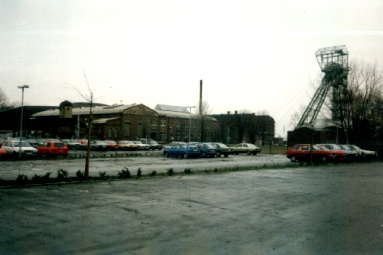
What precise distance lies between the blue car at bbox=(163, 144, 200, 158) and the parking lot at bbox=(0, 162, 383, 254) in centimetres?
2480

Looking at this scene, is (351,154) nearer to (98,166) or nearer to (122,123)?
(98,166)

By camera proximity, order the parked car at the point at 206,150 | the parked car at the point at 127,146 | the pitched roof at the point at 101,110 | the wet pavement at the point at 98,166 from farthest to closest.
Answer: the pitched roof at the point at 101,110, the parked car at the point at 127,146, the parked car at the point at 206,150, the wet pavement at the point at 98,166

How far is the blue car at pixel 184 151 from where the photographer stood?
135 ft

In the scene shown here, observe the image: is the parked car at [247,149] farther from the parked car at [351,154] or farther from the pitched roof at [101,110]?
the pitched roof at [101,110]

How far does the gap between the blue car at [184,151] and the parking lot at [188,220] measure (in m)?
24.8

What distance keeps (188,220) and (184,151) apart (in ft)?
104

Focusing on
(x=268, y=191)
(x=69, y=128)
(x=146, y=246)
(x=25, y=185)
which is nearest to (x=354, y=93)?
(x=268, y=191)

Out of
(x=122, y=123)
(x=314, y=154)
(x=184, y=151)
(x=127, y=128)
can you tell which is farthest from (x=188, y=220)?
(x=127, y=128)

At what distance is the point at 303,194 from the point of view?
48.3ft

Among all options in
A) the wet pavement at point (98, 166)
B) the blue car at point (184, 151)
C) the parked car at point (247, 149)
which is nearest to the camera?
the wet pavement at point (98, 166)

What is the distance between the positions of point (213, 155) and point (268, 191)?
2674 centimetres

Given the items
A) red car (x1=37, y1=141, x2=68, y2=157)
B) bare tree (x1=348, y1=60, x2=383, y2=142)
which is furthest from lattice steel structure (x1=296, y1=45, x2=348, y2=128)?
red car (x1=37, y1=141, x2=68, y2=157)

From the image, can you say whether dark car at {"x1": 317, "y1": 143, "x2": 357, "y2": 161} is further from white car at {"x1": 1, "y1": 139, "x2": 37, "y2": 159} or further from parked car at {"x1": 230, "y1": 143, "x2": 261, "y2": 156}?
white car at {"x1": 1, "y1": 139, "x2": 37, "y2": 159}

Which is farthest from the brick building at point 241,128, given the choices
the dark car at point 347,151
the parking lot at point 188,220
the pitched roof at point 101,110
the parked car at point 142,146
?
the parking lot at point 188,220
